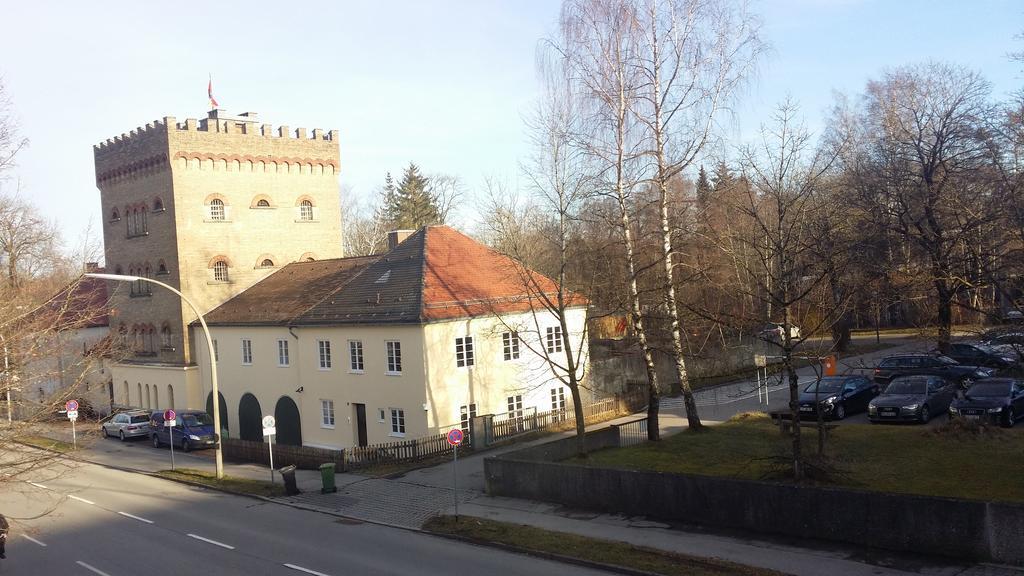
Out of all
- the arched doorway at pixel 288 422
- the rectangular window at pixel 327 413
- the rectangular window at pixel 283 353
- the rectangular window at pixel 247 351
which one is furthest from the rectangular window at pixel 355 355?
the rectangular window at pixel 247 351

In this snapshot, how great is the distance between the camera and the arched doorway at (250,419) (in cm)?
3634

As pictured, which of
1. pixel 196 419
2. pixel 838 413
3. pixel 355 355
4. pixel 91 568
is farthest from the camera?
pixel 196 419

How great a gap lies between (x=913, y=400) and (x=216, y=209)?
34996 mm

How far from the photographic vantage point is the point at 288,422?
1340 inches

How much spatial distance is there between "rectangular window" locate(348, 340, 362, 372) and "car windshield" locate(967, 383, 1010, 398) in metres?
21.4

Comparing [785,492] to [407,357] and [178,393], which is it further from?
[178,393]

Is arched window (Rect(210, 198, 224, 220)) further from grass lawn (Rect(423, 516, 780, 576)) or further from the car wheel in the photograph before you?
the car wheel

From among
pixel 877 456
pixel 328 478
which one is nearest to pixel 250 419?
pixel 328 478

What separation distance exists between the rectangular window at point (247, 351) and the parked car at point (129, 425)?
22.4 ft

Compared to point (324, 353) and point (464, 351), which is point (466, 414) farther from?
point (324, 353)

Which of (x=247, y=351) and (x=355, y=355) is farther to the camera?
(x=247, y=351)

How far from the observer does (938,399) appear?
25594 mm

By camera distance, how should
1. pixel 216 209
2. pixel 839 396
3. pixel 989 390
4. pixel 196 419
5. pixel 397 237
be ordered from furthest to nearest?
pixel 216 209
pixel 397 237
pixel 196 419
pixel 839 396
pixel 989 390

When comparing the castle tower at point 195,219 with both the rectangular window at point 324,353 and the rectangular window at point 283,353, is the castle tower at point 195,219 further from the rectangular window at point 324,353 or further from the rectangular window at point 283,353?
the rectangular window at point 324,353
